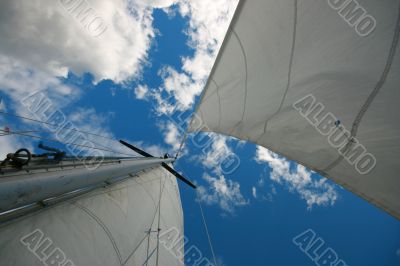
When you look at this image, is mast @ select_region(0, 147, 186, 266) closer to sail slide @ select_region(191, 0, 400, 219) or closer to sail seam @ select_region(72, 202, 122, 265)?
sail seam @ select_region(72, 202, 122, 265)

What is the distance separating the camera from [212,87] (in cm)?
309

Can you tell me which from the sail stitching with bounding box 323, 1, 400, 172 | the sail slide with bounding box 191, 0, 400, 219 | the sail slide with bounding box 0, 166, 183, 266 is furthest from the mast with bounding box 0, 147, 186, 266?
the sail stitching with bounding box 323, 1, 400, 172

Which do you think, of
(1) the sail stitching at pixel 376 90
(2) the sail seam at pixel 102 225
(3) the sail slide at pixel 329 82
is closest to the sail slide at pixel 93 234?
(2) the sail seam at pixel 102 225

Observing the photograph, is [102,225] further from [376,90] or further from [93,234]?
[376,90]

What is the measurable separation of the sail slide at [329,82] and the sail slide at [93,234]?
2218 mm

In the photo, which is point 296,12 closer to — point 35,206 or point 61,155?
point 61,155

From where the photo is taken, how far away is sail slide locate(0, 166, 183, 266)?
177cm

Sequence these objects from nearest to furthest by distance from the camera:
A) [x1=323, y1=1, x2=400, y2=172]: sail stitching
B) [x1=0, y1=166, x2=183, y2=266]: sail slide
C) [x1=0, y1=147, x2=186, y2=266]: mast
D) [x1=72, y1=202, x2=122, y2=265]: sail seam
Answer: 1. [x1=323, y1=1, x2=400, y2=172]: sail stitching
2. [x1=0, y1=147, x2=186, y2=266]: mast
3. [x1=0, y1=166, x2=183, y2=266]: sail slide
4. [x1=72, y1=202, x2=122, y2=265]: sail seam

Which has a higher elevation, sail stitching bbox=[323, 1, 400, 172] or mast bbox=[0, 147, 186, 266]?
mast bbox=[0, 147, 186, 266]

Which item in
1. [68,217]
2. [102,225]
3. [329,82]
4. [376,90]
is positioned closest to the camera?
[376,90]

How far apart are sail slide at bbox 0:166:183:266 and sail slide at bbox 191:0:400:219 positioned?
222cm

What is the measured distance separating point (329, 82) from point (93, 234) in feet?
9.04

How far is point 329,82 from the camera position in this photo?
5.22 ft

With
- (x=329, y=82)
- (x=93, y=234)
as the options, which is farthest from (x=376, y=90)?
(x=93, y=234)
